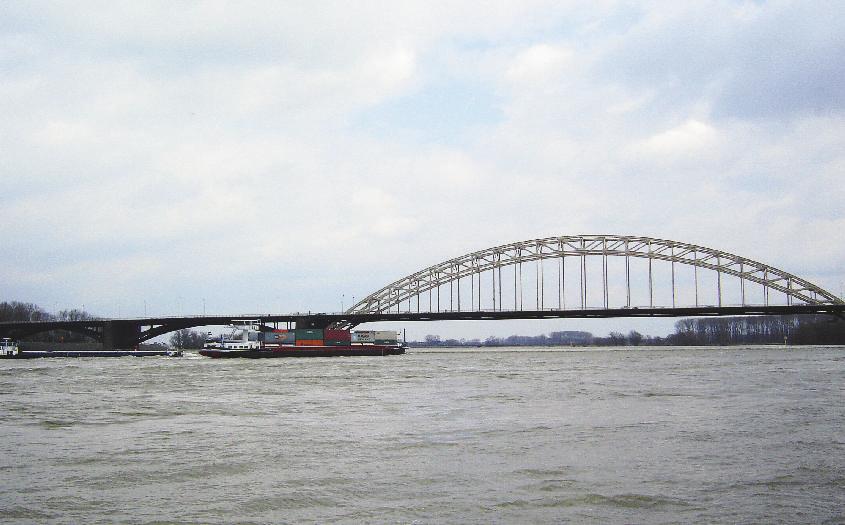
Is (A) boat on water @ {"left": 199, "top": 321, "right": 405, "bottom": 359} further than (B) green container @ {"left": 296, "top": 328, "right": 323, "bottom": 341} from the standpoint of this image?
No

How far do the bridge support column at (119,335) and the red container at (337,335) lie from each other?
2363 cm

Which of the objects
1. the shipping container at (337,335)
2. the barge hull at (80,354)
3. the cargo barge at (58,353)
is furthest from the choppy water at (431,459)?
the shipping container at (337,335)

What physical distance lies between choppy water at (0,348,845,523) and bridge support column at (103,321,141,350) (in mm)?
68580

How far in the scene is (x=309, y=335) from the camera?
3206 inches

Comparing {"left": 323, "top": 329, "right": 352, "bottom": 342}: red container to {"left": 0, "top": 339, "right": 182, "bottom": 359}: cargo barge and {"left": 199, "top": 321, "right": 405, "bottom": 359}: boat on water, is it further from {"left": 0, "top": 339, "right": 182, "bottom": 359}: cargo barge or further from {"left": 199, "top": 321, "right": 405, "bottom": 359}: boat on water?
{"left": 0, "top": 339, "right": 182, "bottom": 359}: cargo barge

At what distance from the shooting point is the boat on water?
233 feet

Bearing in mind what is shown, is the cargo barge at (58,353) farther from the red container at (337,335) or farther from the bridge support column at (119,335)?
the red container at (337,335)

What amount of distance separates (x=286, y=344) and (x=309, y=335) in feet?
8.21

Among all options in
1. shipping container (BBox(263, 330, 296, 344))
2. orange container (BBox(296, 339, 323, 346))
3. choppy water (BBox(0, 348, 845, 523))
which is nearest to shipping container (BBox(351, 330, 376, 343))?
orange container (BBox(296, 339, 323, 346))

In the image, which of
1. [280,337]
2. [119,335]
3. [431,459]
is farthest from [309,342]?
[431,459]

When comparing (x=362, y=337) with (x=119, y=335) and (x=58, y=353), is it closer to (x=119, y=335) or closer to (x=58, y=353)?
(x=119, y=335)

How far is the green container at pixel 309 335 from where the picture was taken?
8112 centimetres

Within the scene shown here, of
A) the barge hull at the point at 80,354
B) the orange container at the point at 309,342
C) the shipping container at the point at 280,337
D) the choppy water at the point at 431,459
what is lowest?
the barge hull at the point at 80,354

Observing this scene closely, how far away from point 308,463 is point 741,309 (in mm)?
71906
